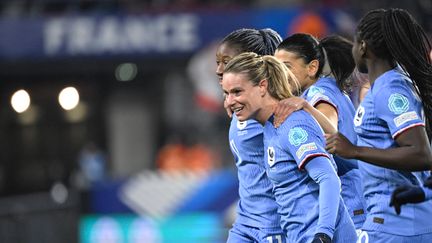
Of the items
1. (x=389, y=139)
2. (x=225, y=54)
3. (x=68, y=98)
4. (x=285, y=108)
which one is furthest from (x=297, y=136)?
(x=68, y=98)

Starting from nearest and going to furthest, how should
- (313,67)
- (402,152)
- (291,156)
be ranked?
(402,152) < (291,156) < (313,67)

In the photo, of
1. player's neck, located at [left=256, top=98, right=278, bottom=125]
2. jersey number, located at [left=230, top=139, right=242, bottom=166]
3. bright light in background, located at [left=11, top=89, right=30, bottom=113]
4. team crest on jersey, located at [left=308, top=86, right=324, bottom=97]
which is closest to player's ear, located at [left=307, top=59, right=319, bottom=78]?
team crest on jersey, located at [left=308, top=86, right=324, bottom=97]

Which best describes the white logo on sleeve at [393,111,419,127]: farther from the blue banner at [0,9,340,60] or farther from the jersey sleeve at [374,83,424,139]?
the blue banner at [0,9,340,60]

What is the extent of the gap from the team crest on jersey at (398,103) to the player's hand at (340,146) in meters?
0.25

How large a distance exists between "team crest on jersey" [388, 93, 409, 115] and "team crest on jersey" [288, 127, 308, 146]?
472 mm

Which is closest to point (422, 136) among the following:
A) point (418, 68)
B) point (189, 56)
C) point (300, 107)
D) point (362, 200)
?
point (418, 68)

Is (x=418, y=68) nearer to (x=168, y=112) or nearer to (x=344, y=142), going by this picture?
(x=344, y=142)

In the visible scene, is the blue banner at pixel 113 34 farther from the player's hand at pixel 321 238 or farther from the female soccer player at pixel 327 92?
the player's hand at pixel 321 238

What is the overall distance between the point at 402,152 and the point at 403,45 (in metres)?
0.53

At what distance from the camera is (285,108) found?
514cm

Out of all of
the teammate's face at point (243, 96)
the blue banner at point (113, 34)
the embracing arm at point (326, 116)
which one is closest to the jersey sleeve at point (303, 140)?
the embracing arm at point (326, 116)

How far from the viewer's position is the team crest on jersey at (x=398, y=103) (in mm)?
4730

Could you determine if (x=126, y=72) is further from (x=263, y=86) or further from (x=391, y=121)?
(x=391, y=121)

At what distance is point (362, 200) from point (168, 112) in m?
20.1
